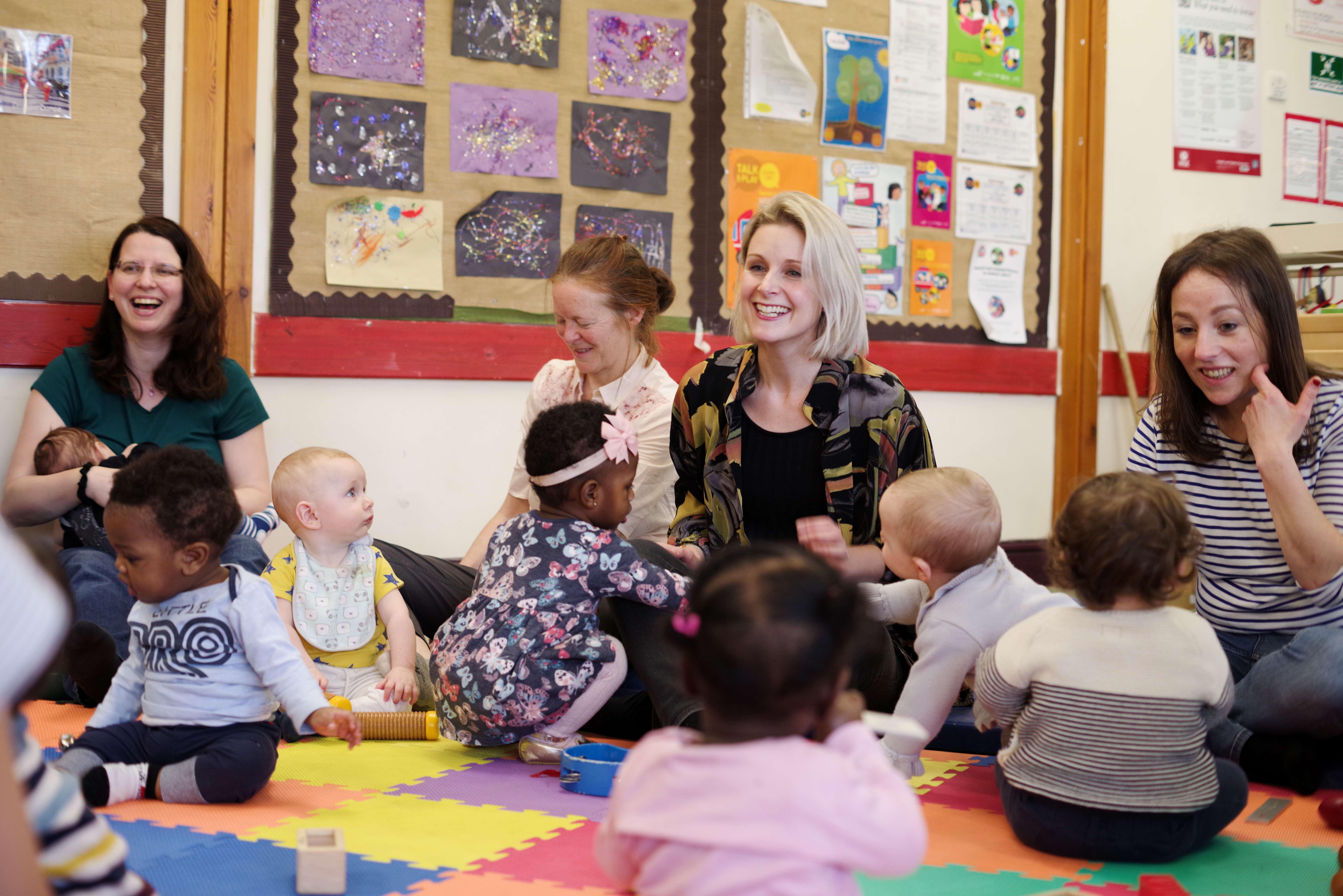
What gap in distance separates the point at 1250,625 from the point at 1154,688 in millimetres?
763

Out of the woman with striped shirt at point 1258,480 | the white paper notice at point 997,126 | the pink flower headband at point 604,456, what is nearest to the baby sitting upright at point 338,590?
the pink flower headband at point 604,456

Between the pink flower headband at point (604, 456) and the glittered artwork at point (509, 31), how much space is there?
5.61ft

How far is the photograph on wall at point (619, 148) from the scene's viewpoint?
138 inches

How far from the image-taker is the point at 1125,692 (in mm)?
1567

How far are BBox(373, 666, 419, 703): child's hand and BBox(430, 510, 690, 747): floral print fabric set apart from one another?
26cm

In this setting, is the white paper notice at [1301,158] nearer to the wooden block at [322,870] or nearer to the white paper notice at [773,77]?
the white paper notice at [773,77]

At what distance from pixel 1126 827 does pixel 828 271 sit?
1.23 metres

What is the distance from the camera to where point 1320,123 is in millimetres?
4711

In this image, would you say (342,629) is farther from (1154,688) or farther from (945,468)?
(1154,688)

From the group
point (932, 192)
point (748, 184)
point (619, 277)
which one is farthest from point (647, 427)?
point (932, 192)

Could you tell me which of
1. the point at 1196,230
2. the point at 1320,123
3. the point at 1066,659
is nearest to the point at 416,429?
the point at 1066,659

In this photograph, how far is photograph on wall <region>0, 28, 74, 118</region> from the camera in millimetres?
2873

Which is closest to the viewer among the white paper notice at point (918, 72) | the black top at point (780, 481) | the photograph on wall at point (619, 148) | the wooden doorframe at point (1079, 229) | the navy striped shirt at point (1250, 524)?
the navy striped shirt at point (1250, 524)

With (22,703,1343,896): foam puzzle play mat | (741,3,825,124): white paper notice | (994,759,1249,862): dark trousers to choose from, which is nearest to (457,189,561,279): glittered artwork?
(741,3,825,124): white paper notice
